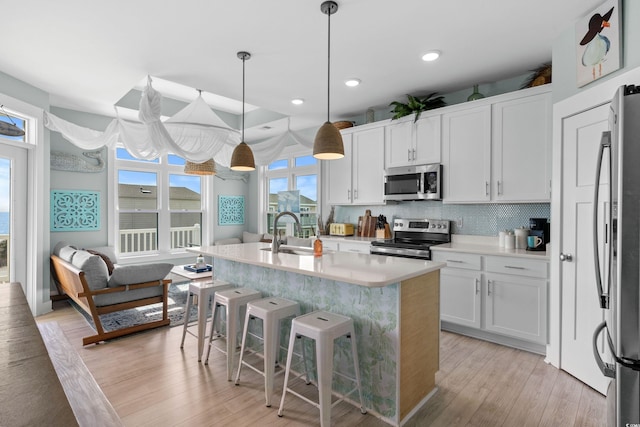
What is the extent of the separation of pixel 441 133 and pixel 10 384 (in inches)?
155

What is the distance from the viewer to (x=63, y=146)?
475 cm

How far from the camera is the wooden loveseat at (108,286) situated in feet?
10.7

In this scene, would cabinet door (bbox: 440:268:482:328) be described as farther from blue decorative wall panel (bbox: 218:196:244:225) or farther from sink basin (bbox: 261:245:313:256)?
blue decorative wall panel (bbox: 218:196:244:225)

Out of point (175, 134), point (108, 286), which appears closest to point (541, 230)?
point (175, 134)

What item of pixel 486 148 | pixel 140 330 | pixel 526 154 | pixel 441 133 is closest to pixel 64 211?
pixel 140 330

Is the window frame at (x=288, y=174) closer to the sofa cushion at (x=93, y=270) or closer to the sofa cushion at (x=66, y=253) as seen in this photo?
the sofa cushion at (x=93, y=270)

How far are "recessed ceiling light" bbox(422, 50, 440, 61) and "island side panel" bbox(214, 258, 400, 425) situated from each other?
7.30 feet

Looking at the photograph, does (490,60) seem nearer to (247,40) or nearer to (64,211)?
(247,40)

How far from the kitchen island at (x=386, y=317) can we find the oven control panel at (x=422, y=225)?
71.7 inches

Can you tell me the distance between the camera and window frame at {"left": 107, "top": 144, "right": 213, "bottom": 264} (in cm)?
519

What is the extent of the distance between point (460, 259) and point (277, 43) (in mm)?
2700

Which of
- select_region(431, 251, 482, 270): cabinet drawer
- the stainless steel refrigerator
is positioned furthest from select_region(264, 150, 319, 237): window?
the stainless steel refrigerator

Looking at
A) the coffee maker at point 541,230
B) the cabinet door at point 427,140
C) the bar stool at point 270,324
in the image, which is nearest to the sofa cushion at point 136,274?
the bar stool at point 270,324

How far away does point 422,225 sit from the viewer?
4.28 meters
